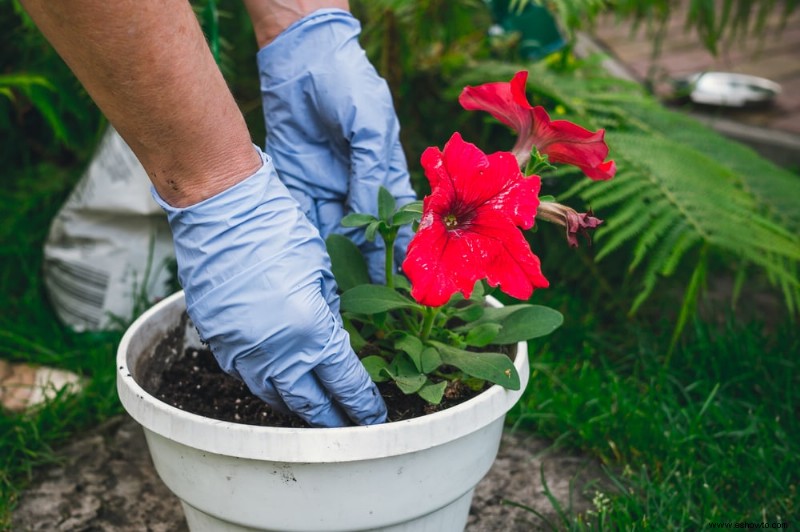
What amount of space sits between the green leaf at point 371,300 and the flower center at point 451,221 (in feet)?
0.57

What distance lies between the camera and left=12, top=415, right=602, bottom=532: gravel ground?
5.16 ft

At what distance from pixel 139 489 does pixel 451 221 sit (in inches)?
39.0

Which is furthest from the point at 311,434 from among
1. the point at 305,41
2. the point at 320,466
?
the point at 305,41

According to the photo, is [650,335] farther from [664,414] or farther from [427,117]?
[427,117]

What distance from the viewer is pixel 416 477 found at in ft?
3.69

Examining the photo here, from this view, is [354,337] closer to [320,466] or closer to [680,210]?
[320,466]

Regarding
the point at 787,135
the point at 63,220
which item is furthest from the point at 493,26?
the point at 63,220

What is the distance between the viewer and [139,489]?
1680 mm

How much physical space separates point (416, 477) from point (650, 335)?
1.21 metres

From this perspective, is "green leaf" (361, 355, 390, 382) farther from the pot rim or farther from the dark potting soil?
the pot rim

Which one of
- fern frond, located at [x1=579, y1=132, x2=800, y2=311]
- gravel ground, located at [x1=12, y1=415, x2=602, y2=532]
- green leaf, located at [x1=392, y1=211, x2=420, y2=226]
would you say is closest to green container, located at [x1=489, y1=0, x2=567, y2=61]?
fern frond, located at [x1=579, y1=132, x2=800, y2=311]

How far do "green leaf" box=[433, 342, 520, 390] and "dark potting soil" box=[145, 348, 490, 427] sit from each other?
0.11 meters

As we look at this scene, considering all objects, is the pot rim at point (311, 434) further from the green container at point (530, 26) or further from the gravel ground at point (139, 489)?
the green container at point (530, 26)

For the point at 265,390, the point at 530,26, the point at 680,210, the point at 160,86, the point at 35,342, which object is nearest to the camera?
the point at 160,86
